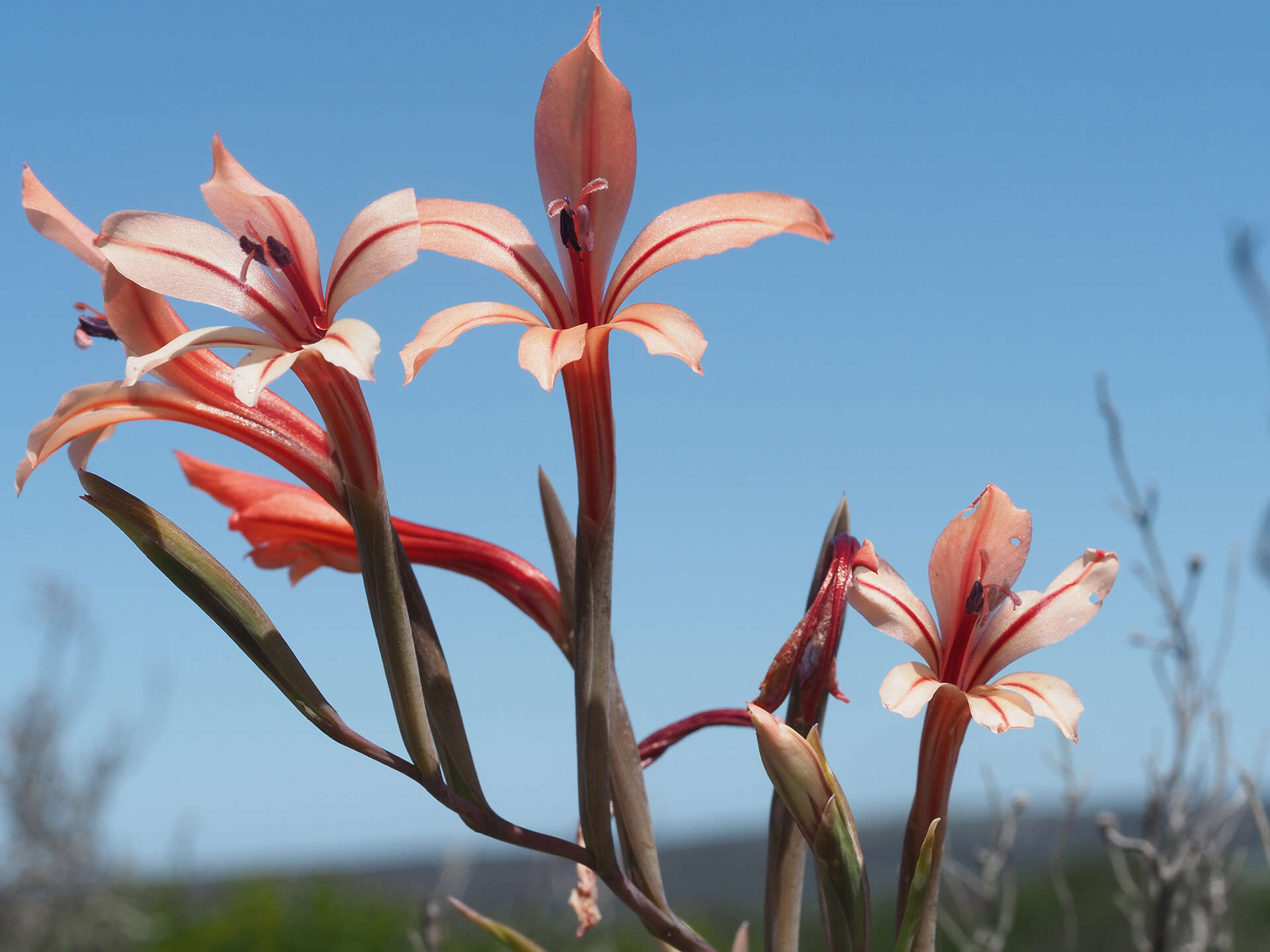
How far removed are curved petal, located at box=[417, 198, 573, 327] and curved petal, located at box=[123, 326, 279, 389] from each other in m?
0.22

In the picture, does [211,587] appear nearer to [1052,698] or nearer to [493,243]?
[493,243]

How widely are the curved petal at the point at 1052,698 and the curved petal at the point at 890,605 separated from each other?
0.13 metres

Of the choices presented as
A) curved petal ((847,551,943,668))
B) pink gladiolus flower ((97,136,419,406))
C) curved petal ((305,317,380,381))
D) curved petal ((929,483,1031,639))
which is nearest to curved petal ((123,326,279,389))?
pink gladiolus flower ((97,136,419,406))

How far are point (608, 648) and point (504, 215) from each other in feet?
1.82

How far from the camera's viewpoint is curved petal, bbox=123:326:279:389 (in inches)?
44.6

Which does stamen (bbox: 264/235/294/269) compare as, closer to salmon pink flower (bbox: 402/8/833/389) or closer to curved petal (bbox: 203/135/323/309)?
curved petal (bbox: 203/135/323/309)

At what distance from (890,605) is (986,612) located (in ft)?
0.52

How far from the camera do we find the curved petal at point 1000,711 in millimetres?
1211

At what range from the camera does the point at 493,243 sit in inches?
51.0

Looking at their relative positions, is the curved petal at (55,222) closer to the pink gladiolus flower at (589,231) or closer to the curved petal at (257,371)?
the curved petal at (257,371)

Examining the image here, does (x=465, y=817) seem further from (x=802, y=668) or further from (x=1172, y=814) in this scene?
(x=1172, y=814)

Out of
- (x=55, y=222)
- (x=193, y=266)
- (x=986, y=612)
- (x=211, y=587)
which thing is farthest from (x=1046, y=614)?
(x=55, y=222)

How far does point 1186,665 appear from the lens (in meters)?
2.65

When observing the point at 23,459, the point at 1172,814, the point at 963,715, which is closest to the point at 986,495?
the point at 963,715
